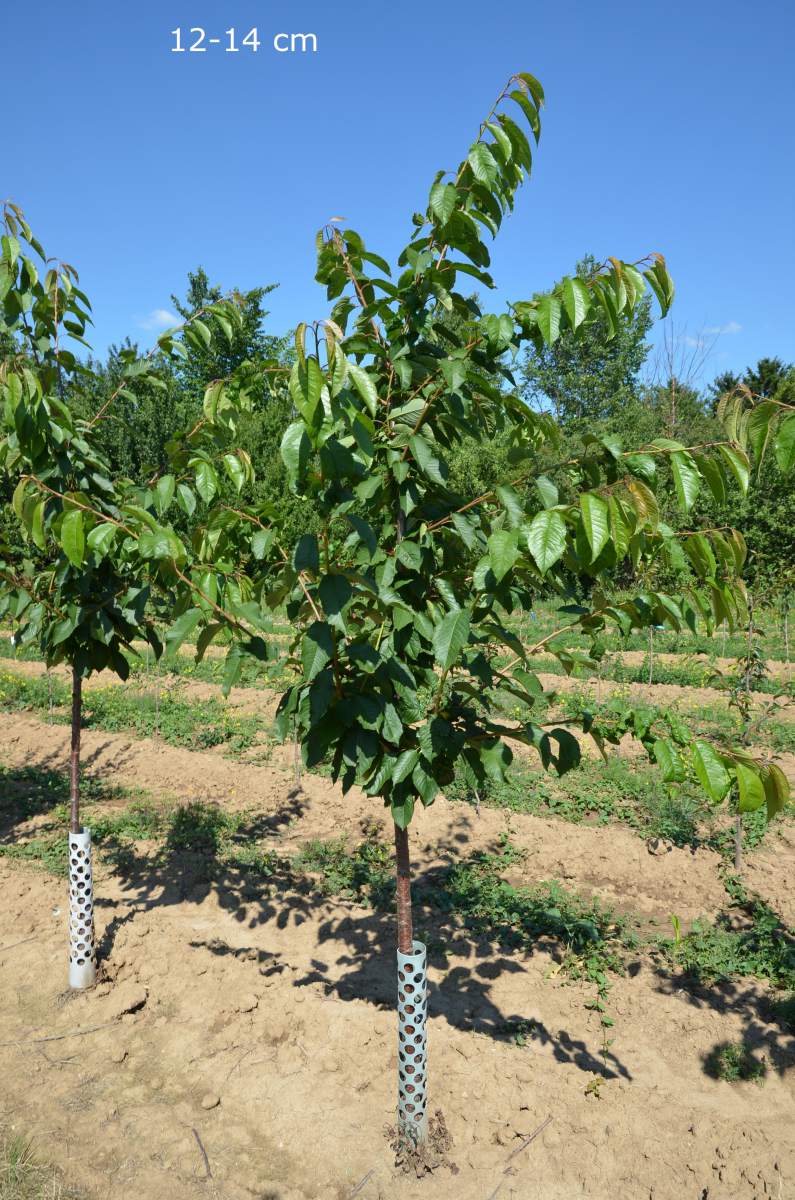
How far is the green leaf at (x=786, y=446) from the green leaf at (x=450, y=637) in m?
0.74

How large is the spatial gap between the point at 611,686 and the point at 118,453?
13.9 m

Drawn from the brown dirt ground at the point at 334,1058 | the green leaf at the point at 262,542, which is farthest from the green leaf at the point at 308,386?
the brown dirt ground at the point at 334,1058

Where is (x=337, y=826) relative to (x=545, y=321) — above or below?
below

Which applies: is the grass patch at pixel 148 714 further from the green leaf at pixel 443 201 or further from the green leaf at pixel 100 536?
the green leaf at pixel 443 201

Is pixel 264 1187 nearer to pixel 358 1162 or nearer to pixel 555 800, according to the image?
pixel 358 1162

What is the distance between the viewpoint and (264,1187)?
261 cm

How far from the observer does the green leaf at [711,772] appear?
5.36 feet

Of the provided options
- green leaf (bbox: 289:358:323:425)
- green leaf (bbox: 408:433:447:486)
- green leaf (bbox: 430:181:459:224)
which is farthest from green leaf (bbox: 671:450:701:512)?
green leaf (bbox: 430:181:459:224)

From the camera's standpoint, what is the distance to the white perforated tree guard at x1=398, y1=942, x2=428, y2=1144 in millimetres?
2621

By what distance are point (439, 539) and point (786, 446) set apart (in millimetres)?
1204

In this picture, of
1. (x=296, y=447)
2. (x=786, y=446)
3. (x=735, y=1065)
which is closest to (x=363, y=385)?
(x=296, y=447)

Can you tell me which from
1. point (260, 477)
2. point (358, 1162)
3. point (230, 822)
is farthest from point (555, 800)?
point (260, 477)

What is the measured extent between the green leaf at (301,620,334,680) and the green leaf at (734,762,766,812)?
100cm

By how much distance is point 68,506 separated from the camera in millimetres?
2422
